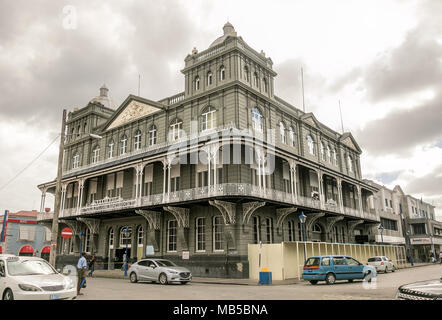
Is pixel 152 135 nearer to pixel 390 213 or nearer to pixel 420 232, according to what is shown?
pixel 390 213

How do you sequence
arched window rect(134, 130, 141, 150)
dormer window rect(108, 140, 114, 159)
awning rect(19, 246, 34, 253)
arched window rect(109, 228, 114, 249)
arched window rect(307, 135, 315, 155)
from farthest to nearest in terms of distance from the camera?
awning rect(19, 246, 34, 253) → dormer window rect(108, 140, 114, 159) → arched window rect(307, 135, 315, 155) → arched window rect(134, 130, 141, 150) → arched window rect(109, 228, 114, 249)

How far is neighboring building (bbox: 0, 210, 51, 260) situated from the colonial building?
1871cm

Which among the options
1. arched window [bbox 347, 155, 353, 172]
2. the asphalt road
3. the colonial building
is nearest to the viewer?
the asphalt road

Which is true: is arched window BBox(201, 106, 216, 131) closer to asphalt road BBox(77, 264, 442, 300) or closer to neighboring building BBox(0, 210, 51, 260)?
asphalt road BBox(77, 264, 442, 300)

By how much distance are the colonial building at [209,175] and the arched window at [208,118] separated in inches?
3.6

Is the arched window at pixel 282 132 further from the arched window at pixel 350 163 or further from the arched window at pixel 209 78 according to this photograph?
the arched window at pixel 350 163

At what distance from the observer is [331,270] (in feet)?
60.3

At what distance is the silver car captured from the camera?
60.8ft

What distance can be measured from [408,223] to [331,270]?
167 ft

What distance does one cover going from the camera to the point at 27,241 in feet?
177

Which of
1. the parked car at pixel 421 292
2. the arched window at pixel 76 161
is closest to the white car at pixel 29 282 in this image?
the parked car at pixel 421 292

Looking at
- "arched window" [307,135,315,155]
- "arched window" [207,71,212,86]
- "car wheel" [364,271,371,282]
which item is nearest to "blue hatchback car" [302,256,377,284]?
"car wheel" [364,271,371,282]
